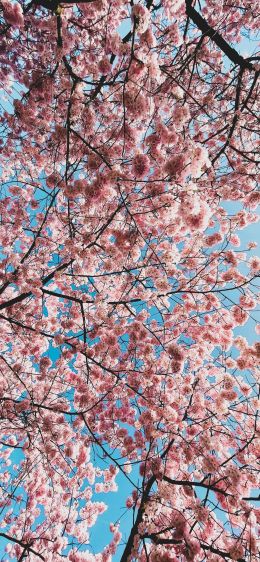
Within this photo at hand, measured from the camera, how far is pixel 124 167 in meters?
6.05

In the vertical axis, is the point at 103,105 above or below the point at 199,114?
below

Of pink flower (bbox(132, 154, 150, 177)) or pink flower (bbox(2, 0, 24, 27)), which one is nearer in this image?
pink flower (bbox(132, 154, 150, 177))

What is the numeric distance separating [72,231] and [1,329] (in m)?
4.03

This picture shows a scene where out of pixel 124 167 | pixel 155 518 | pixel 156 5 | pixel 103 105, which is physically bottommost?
pixel 155 518

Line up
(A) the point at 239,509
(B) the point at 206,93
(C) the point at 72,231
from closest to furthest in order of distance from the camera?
(A) the point at 239,509 → (C) the point at 72,231 → (B) the point at 206,93

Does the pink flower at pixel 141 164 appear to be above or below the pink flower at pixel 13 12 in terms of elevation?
below

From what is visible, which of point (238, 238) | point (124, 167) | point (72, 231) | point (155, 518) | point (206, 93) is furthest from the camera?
point (238, 238)

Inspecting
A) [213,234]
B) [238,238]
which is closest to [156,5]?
[213,234]

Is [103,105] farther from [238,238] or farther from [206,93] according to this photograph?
[238,238]

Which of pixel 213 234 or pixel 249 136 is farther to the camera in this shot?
pixel 249 136

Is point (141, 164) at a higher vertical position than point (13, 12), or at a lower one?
lower

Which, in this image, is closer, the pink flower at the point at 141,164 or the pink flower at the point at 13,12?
the pink flower at the point at 141,164

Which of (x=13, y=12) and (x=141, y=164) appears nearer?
(x=141, y=164)

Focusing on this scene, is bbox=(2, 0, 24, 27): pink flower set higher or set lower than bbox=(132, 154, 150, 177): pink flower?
higher
